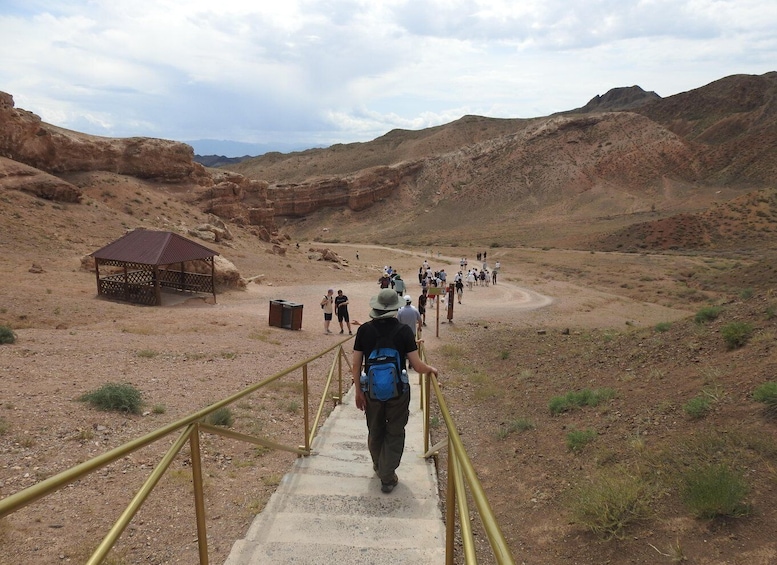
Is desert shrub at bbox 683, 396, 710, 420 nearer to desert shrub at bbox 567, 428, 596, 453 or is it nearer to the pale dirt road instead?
desert shrub at bbox 567, 428, 596, 453

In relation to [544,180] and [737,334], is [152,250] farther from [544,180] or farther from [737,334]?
A: [544,180]

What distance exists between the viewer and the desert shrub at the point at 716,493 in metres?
3.92

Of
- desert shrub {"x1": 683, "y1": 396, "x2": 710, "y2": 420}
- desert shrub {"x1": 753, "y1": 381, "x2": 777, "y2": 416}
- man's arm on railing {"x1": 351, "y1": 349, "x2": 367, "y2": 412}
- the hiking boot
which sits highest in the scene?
man's arm on railing {"x1": 351, "y1": 349, "x2": 367, "y2": 412}

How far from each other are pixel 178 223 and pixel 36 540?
3651 centimetres

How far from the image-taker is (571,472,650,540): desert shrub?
4242mm

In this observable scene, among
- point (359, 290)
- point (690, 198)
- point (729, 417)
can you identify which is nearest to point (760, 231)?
point (690, 198)

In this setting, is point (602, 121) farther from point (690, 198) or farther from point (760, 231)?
point (760, 231)

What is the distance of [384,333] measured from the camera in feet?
14.2

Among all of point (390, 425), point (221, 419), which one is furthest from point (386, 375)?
point (221, 419)

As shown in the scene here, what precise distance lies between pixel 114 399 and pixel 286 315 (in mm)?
9643

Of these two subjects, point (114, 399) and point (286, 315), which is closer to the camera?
point (114, 399)

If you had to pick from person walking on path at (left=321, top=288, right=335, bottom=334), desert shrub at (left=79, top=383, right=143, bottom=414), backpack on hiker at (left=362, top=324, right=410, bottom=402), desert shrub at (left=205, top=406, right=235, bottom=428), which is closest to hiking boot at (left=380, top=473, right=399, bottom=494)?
backpack on hiker at (left=362, top=324, right=410, bottom=402)

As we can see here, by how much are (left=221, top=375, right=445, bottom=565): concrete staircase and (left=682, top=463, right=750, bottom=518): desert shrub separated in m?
2.16

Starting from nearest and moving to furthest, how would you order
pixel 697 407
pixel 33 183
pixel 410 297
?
pixel 697 407, pixel 410 297, pixel 33 183
